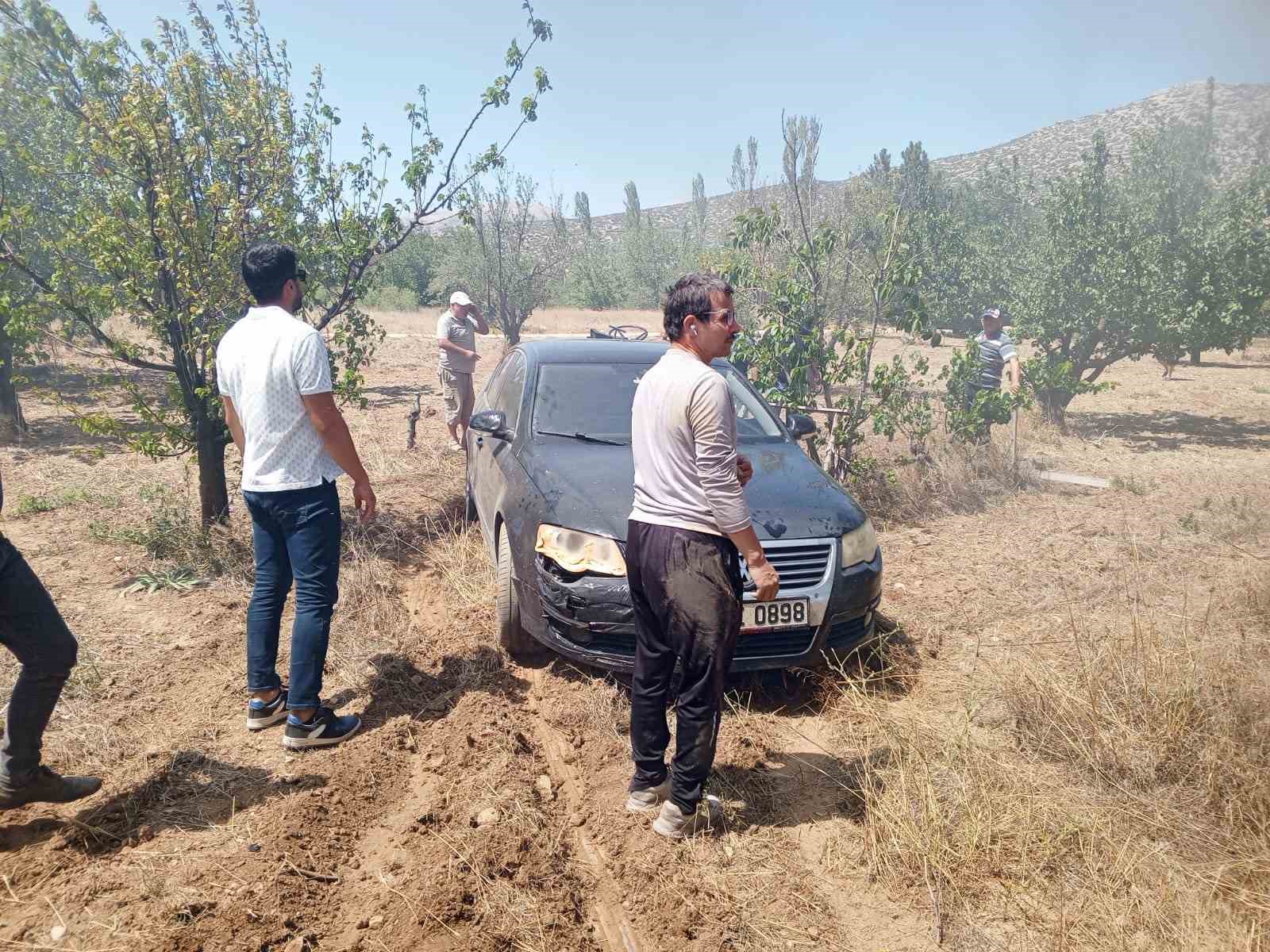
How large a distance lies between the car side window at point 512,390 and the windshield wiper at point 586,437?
28 centimetres

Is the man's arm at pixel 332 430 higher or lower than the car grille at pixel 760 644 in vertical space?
higher

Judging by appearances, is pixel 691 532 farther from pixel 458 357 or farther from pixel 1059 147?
pixel 1059 147

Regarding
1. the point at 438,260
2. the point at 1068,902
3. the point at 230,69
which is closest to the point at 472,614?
the point at 1068,902

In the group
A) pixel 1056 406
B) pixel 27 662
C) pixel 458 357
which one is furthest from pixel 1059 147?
pixel 27 662

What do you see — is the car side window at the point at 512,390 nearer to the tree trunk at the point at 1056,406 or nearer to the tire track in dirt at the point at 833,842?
the tire track in dirt at the point at 833,842

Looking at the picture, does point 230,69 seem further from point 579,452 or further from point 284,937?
point 284,937

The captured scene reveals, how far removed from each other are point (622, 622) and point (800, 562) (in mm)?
906

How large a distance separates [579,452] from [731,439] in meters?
1.94

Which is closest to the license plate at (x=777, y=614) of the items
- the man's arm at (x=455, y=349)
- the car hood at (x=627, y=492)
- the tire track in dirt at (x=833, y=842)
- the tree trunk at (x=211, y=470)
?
the car hood at (x=627, y=492)

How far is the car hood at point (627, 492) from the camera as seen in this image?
12.6 ft

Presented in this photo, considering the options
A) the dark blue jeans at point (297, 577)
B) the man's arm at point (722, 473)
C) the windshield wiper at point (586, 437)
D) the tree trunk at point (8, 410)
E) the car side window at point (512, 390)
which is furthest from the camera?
the tree trunk at point (8, 410)

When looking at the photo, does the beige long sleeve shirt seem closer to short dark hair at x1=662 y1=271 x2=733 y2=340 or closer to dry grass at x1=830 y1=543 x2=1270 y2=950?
short dark hair at x1=662 y1=271 x2=733 y2=340

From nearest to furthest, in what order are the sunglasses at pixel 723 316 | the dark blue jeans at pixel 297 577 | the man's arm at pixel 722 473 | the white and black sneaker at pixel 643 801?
1. the man's arm at pixel 722 473
2. the sunglasses at pixel 723 316
3. the white and black sneaker at pixel 643 801
4. the dark blue jeans at pixel 297 577

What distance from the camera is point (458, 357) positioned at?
897 centimetres
